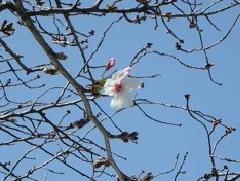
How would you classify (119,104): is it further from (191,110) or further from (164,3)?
(191,110)

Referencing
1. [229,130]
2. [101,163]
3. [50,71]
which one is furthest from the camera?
[229,130]

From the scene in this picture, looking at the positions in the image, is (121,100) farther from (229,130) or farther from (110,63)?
(229,130)

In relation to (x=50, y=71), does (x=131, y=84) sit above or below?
below

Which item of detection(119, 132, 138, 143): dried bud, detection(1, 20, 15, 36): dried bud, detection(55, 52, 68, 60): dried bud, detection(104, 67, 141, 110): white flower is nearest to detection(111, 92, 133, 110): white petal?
detection(104, 67, 141, 110): white flower

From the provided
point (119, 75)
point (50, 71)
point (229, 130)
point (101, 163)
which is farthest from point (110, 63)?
→ point (229, 130)

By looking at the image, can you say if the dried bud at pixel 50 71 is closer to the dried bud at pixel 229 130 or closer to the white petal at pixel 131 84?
the white petal at pixel 131 84

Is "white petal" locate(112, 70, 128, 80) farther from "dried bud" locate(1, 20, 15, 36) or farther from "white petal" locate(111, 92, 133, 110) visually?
"dried bud" locate(1, 20, 15, 36)

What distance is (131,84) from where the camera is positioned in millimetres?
2535

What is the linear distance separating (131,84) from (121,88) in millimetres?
68

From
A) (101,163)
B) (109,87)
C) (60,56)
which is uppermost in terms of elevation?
(60,56)

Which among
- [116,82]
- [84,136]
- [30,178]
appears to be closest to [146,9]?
[116,82]

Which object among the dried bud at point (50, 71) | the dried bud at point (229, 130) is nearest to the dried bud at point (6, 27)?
the dried bud at point (50, 71)

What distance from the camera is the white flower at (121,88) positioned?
7.98 feet

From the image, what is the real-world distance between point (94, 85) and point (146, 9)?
70 centimetres
